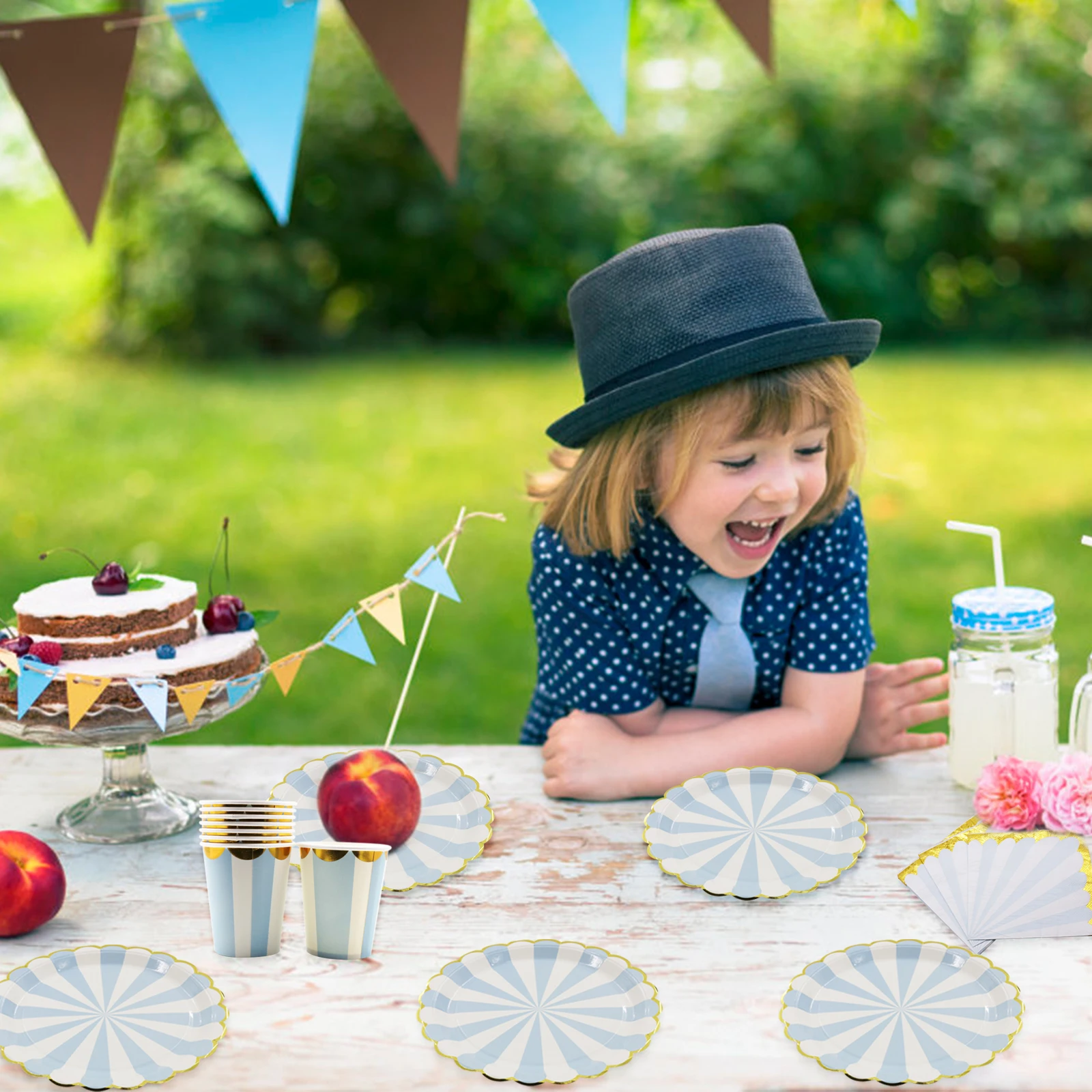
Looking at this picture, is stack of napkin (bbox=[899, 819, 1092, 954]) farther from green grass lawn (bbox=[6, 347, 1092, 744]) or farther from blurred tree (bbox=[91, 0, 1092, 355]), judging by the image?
blurred tree (bbox=[91, 0, 1092, 355])

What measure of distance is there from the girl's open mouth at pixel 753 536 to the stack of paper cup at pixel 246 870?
0.75 metres

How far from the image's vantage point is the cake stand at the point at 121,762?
1.69 m

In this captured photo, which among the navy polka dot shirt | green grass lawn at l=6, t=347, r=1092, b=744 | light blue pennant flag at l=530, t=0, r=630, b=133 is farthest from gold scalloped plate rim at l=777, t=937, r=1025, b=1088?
green grass lawn at l=6, t=347, r=1092, b=744

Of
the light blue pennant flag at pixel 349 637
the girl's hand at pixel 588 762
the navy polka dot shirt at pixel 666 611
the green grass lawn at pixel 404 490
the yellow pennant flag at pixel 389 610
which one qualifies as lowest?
the green grass lawn at pixel 404 490

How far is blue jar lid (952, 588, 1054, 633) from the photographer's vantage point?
1.74 meters

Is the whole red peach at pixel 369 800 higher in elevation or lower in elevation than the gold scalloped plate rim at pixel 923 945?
higher

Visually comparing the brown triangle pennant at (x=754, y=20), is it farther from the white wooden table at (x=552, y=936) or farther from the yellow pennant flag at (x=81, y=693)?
the yellow pennant flag at (x=81, y=693)

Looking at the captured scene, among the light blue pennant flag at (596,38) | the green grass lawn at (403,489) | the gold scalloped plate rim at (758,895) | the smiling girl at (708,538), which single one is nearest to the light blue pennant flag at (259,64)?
the light blue pennant flag at (596,38)

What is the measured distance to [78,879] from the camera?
1.70 m

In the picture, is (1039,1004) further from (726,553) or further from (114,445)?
(114,445)

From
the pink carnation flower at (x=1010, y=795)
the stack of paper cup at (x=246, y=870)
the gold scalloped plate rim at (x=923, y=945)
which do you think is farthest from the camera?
the pink carnation flower at (x=1010, y=795)

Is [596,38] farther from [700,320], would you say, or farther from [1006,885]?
[1006,885]

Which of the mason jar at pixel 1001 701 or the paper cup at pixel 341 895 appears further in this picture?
the mason jar at pixel 1001 701

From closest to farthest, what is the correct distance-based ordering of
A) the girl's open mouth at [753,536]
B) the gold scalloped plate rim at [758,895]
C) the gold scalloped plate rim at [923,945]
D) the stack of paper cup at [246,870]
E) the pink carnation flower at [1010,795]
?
the gold scalloped plate rim at [923,945]
the stack of paper cup at [246,870]
the gold scalloped plate rim at [758,895]
the pink carnation flower at [1010,795]
the girl's open mouth at [753,536]
